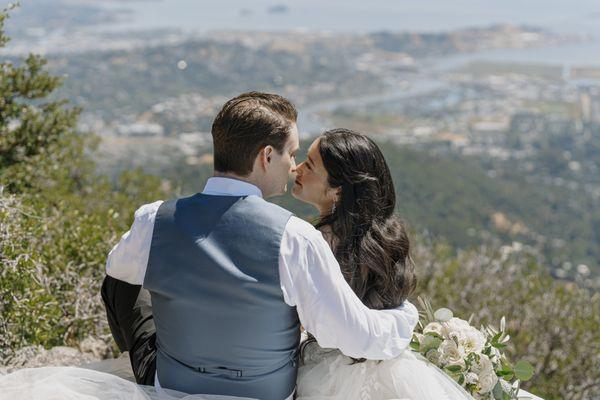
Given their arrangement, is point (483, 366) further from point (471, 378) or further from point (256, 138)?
point (256, 138)

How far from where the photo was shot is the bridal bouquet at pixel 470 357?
7.78 ft

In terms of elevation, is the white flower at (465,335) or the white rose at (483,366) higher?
the white flower at (465,335)

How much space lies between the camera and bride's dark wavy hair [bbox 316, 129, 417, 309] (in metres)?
2.35

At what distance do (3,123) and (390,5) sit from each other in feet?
400

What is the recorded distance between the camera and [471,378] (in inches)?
92.1

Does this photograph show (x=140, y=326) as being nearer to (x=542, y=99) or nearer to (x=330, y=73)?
(x=330, y=73)

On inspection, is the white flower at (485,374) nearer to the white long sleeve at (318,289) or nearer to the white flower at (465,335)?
the white flower at (465,335)

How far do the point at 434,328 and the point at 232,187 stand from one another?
1.05 meters

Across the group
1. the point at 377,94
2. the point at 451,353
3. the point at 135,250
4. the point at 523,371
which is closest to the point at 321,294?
the point at 135,250

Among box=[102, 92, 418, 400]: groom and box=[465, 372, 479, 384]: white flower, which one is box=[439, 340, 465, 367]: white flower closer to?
box=[465, 372, 479, 384]: white flower

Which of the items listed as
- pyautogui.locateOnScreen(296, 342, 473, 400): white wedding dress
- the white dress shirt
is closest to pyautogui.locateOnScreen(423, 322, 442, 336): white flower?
pyautogui.locateOnScreen(296, 342, 473, 400): white wedding dress

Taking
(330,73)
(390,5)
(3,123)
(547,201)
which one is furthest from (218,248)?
(390,5)

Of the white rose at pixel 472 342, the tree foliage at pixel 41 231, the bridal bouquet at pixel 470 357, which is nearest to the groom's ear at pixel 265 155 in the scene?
the bridal bouquet at pixel 470 357

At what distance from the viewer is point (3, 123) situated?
5234 millimetres
